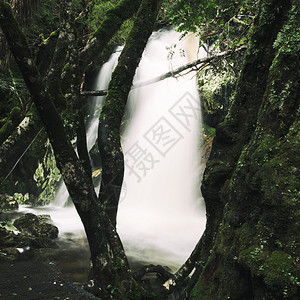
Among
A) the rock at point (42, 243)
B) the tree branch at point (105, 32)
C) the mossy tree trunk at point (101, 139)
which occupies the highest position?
the tree branch at point (105, 32)

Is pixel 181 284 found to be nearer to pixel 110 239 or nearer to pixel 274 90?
pixel 110 239

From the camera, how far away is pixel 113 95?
4715 millimetres

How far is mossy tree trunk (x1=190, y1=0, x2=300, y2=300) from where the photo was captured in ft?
7.83

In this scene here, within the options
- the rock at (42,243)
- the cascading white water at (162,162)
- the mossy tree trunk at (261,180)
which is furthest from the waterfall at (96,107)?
the mossy tree trunk at (261,180)

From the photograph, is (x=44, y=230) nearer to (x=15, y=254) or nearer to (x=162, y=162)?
(x=15, y=254)

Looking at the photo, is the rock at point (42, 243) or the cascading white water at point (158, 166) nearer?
the rock at point (42, 243)

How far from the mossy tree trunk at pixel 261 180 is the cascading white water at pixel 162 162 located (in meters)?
5.50

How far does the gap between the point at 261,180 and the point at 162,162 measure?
1025cm

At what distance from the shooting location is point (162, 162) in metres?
12.9

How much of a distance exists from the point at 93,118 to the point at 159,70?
12.3ft

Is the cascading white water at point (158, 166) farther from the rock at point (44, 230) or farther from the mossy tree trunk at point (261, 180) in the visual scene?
the mossy tree trunk at point (261, 180)

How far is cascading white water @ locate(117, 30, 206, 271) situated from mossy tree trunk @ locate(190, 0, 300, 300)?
550 centimetres

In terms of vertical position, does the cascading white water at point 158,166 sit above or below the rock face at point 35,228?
above

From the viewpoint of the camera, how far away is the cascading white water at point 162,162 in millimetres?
10047
